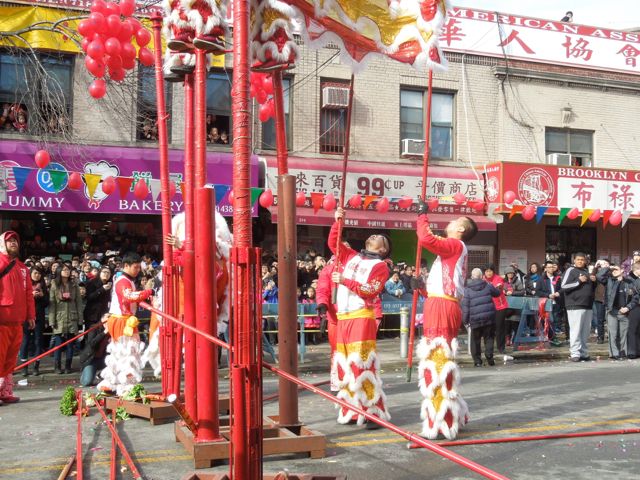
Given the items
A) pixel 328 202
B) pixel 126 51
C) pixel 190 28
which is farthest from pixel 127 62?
pixel 328 202

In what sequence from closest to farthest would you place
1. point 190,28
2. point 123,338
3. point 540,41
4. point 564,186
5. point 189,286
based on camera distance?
point 190,28 → point 189,286 → point 123,338 → point 564,186 → point 540,41

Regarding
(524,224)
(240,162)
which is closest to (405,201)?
(524,224)

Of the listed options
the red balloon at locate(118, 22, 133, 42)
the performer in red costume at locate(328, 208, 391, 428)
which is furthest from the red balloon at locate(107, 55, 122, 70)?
the performer in red costume at locate(328, 208, 391, 428)

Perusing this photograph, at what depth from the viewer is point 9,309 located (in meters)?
9.04

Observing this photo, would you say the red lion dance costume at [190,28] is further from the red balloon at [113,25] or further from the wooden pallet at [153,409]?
the red balloon at [113,25]

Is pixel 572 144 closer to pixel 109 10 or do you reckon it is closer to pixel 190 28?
pixel 109 10

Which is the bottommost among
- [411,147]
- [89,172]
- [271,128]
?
[89,172]

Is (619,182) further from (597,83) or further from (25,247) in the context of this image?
(25,247)

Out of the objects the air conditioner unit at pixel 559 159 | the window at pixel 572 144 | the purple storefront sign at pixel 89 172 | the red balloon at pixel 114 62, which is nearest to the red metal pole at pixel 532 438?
the red balloon at pixel 114 62

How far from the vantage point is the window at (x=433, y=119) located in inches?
795

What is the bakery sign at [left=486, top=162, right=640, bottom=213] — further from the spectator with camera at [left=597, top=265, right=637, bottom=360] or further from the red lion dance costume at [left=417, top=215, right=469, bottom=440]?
the red lion dance costume at [left=417, top=215, right=469, bottom=440]

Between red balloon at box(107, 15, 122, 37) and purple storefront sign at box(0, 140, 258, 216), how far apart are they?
18.1ft

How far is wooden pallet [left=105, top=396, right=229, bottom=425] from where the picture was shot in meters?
7.54

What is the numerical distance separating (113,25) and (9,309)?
4.04m
